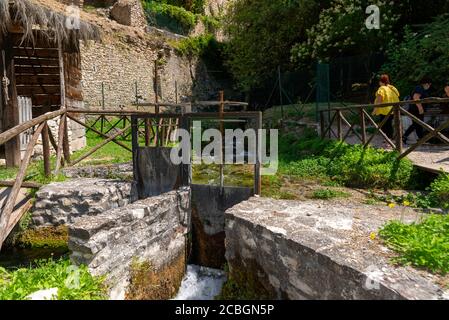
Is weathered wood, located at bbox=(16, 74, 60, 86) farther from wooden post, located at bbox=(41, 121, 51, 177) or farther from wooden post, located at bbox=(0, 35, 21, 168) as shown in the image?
wooden post, located at bbox=(41, 121, 51, 177)

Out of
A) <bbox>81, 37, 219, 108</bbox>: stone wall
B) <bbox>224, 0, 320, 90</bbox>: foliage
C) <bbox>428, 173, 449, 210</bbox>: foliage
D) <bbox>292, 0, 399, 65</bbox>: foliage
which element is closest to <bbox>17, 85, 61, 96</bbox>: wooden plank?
<bbox>81, 37, 219, 108</bbox>: stone wall

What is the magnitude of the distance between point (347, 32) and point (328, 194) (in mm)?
10158

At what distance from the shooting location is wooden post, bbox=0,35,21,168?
7.87 m

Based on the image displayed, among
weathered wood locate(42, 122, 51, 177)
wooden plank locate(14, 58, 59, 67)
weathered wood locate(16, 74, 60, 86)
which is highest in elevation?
wooden plank locate(14, 58, 59, 67)

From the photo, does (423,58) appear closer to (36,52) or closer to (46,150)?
(46,150)

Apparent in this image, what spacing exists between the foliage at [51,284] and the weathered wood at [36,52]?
8.12m

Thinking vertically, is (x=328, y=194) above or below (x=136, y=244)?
above

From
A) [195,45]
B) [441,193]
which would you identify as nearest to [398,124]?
[441,193]

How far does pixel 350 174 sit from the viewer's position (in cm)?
630

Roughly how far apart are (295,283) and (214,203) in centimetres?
262

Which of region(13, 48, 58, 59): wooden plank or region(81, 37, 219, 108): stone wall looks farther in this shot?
region(81, 37, 219, 108): stone wall

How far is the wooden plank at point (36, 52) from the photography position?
955 cm

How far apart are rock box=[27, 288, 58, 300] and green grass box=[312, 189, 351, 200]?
3.94 metres

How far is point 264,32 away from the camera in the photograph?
54.6 ft
